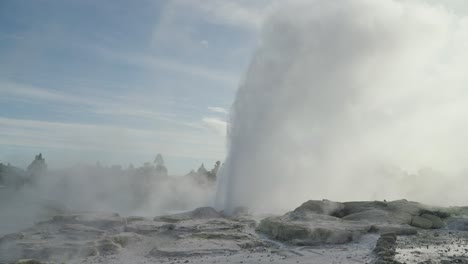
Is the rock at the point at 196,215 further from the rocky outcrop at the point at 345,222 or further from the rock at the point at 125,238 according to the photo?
the rock at the point at 125,238

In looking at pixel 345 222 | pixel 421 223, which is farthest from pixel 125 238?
pixel 421 223

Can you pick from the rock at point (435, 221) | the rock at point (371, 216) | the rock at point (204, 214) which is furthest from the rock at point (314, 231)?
the rock at point (204, 214)

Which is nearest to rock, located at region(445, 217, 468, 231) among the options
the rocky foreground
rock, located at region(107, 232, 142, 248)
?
the rocky foreground

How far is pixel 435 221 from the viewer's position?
946 inches

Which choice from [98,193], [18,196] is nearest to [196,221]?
[98,193]

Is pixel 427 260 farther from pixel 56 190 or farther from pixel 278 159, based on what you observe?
pixel 56 190

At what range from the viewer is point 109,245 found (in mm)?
19031

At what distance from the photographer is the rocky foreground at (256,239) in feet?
52.0

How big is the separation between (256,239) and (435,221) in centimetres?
1066

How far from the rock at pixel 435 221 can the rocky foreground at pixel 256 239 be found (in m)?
0.05

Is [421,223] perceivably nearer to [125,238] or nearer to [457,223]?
[457,223]

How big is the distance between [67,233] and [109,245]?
3.63m

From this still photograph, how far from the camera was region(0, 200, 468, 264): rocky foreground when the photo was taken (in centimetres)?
1584

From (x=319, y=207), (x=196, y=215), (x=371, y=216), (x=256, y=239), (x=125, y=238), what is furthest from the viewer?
(x=196, y=215)
